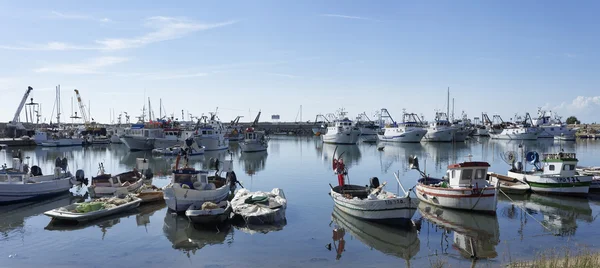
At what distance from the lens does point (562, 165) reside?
25.2 metres

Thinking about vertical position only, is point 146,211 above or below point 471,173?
below

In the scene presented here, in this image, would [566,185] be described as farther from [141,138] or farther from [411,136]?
[411,136]

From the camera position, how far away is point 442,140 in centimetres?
8562

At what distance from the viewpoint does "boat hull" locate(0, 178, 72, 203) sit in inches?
894

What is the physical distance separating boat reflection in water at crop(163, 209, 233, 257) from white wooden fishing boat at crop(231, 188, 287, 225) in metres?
0.96

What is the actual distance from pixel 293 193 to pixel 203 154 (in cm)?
3208

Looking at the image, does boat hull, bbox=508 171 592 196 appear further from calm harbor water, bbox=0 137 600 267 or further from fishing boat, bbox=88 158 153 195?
fishing boat, bbox=88 158 153 195

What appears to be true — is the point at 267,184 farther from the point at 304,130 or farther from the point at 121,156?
the point at 304,130

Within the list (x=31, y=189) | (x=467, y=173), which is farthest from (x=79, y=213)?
(x=467, y=173)

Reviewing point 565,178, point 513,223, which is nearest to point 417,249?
point 513,223

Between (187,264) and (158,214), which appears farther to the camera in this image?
(158,214)

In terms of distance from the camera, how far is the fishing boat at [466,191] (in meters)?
20.4

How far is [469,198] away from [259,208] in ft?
30.9

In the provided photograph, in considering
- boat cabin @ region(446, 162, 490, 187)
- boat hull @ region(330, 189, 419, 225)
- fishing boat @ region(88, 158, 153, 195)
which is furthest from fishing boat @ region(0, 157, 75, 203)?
boat cabin @ region(446, 162, 490, 187)
